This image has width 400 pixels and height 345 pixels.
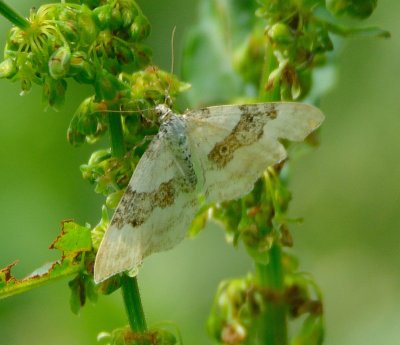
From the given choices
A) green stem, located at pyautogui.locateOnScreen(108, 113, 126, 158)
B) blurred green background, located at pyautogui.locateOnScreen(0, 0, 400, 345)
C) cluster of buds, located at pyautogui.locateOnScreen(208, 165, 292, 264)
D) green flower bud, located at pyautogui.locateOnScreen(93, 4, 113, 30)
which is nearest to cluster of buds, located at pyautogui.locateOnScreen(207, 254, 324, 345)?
cluster of buds, located at pyautogui.locateOnScreen(208, 165, 292, 264)

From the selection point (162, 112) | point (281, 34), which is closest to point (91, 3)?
point (162, 112)

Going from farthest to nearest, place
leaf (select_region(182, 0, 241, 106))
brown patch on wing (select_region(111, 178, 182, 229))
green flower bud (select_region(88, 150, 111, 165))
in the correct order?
leaf (select_region(182, 0, 241, 106)) < brown patch on wing (select_region(111, 178, 182, 229)) < green flower bud (select_region(88, 150, 111, 165))

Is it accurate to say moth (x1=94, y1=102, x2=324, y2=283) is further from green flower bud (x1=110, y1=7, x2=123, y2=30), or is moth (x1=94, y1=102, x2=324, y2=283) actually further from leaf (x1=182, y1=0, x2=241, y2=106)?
leaf (x1=182, y1=0, x2=241, y2=106)

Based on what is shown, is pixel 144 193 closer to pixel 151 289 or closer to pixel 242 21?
pixel 242 21

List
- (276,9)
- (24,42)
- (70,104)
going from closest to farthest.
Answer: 1. (24,42)
2. (276,9)
3. (70,104)

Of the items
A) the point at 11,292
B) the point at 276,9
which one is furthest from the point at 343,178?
the point at 11,292

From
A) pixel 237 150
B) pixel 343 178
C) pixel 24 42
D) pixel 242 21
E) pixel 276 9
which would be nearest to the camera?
pixel 24 42

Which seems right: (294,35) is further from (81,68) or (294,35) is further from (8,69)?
(8,69)
